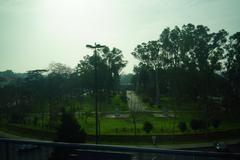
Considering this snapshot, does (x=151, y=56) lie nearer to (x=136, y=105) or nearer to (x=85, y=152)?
(x=136, y=105)

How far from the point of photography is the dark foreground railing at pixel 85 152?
3.54 meters

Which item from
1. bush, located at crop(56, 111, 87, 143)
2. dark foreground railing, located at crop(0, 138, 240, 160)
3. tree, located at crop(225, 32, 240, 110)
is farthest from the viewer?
tree, located at crop(225, 32, 240, 110)

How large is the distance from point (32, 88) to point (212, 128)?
22.1 metres

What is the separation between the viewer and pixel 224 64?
43.7m

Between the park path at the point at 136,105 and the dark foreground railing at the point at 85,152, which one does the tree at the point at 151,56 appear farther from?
the dark foreground railing at the point at 85,152

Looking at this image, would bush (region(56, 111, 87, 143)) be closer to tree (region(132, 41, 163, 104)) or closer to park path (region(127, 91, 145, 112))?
park path (region(127, 91, 145, 112))

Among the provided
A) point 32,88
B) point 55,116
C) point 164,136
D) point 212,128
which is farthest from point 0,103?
point 212,128

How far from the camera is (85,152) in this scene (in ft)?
13.1

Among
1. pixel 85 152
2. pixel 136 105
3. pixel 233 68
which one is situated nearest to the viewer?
pixel 85 152

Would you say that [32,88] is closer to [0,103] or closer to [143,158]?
[0,103]

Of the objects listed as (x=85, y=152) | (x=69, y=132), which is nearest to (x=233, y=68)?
(x=69, y=132)

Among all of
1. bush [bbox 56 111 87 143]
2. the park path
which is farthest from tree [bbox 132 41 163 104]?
bush [bbox 56 111 87 143]

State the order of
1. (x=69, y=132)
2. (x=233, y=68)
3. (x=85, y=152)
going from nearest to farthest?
1. (x=85, y=152)
2. (x=69, y=132)
3. (x=233, y=68)

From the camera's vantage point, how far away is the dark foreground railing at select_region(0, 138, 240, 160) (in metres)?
3.54
